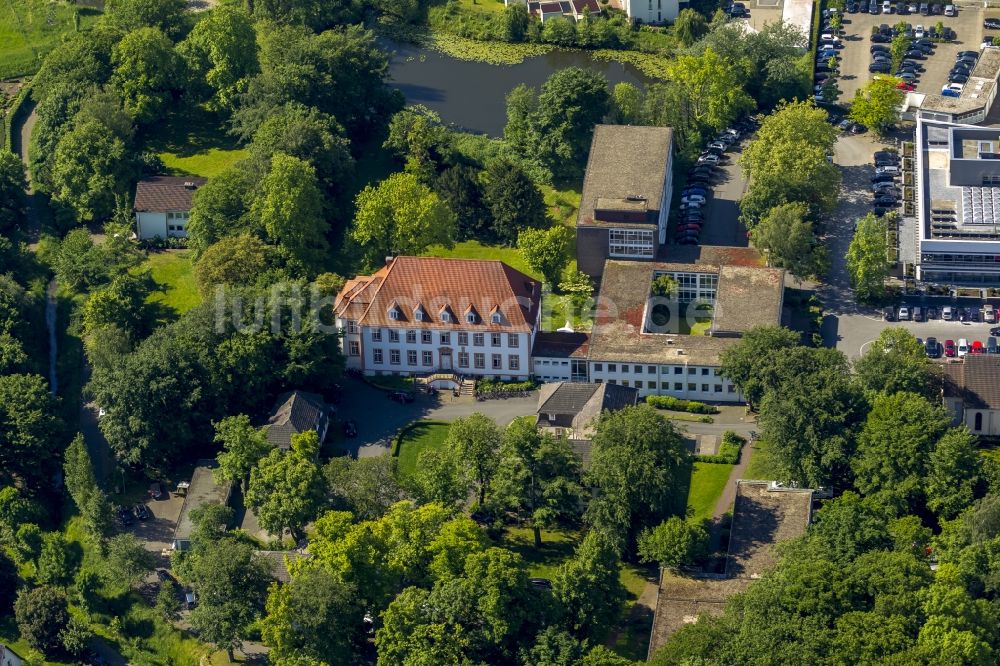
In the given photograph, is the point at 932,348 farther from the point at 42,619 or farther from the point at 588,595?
the point at 42,619

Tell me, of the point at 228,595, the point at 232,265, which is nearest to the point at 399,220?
the point at 232,265

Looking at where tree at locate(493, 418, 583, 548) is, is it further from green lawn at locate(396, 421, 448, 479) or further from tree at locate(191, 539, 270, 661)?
tree at locate(191, 539, 270, 661)

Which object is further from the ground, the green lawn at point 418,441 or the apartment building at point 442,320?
the apartment building at point 442,320

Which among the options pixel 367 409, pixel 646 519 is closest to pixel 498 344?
pixel 367 409

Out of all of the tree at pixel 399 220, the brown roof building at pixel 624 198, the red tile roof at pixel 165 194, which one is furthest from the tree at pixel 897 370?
the red tile roof at pixel 165 194

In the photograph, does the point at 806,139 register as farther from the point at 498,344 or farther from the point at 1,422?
the point at 1,422

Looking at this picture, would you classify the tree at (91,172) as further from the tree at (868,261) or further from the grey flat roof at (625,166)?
the tree at (868,261)
